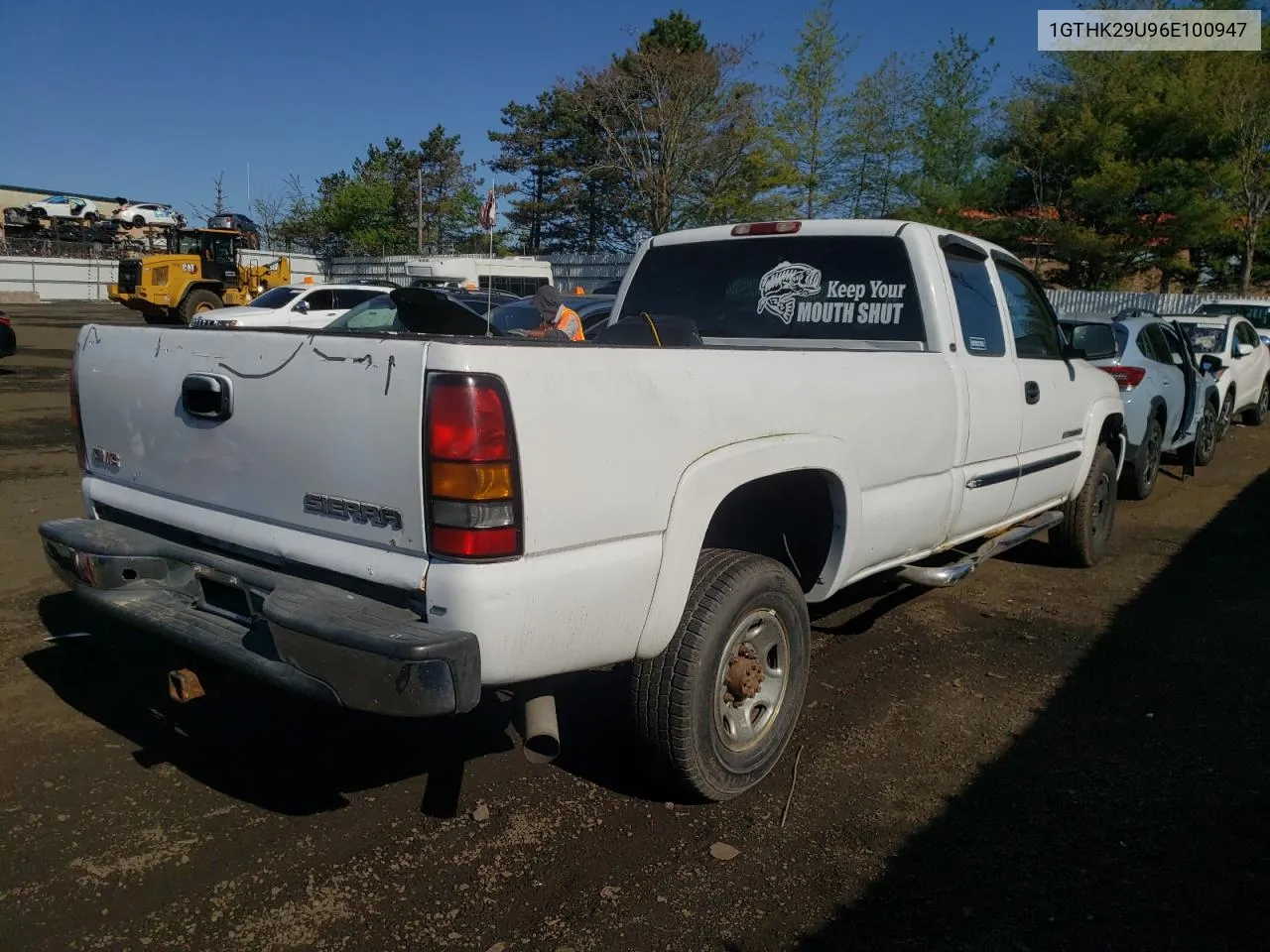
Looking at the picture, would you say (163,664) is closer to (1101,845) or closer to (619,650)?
(619,650)

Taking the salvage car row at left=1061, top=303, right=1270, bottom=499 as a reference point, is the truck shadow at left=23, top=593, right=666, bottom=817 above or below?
below

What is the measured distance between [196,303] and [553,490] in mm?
28029

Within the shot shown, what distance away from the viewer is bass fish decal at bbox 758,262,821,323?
14.8 ft

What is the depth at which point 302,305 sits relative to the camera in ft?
62.8

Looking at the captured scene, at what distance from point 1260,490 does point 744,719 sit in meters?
8.28

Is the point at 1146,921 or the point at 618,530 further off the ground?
the point at 618,530

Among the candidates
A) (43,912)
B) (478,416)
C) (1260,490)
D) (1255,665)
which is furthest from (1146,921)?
(1260,490)

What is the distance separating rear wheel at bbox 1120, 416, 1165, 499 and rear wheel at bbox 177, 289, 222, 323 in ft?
81.1

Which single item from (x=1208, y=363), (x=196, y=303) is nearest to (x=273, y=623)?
(x=1208, y=363)

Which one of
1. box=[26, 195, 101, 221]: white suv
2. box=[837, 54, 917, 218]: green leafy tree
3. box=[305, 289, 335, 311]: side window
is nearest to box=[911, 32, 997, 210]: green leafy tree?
box=[837, 54, 917, 218]: green leafy tree

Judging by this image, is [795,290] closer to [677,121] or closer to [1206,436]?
[1206,436]

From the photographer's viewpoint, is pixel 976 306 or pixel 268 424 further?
pixel 976 306

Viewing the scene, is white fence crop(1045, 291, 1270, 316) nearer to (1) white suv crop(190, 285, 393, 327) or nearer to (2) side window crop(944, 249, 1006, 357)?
(1) white suv crop(190, 285, 393, 327)

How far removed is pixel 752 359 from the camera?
303 centimetres
